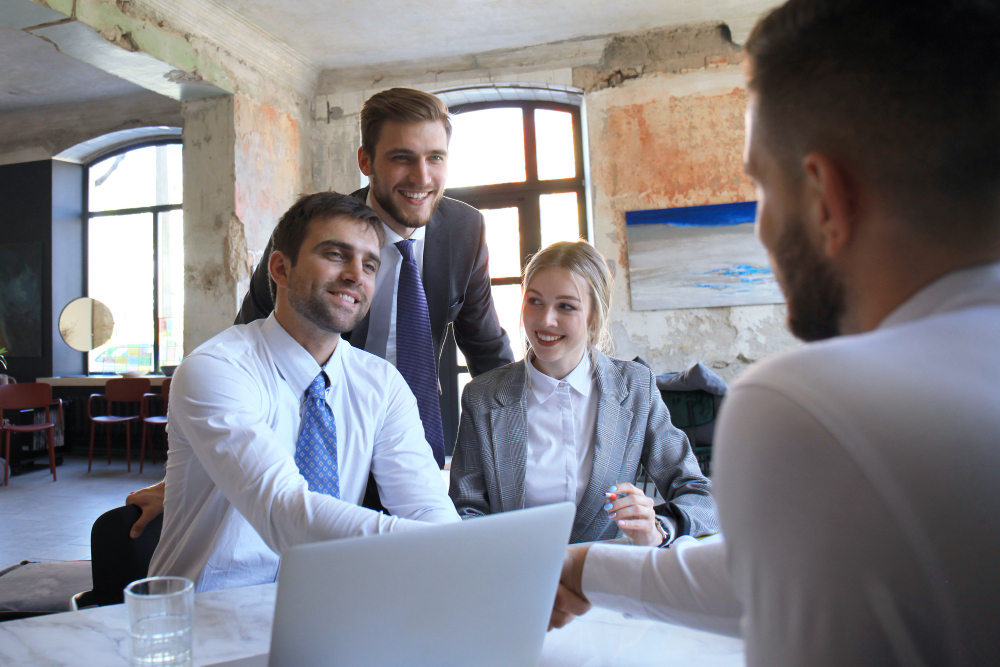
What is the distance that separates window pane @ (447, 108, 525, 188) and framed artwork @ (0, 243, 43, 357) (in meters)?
4.66

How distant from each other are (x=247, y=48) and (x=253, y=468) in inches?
179

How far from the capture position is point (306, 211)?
5.51 ft

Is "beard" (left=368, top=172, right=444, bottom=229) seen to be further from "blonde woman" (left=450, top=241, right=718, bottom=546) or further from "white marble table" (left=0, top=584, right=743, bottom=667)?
"white marble table" (left=0, top=584, right=743, bottom=667)

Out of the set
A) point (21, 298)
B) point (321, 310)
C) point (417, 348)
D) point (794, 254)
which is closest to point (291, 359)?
point (321, 310)

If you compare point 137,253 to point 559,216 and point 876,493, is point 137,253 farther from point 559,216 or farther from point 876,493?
point 876,493

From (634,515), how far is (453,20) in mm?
4375

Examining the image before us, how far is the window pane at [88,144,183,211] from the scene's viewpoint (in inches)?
278

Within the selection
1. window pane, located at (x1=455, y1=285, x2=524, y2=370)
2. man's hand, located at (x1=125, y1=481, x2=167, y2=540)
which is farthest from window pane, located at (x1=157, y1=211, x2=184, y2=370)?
man's hand, located at (x1=125, y1=481, x2=167, y2=540)

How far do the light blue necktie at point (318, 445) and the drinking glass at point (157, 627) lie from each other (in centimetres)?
55

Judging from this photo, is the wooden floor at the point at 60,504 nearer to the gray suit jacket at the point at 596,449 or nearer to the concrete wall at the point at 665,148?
the gray suit jacket at the point at 596,449

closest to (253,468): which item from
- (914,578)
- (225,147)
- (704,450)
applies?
(914,578)

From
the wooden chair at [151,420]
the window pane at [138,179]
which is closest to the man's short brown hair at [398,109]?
the wooden chair at [151,420]

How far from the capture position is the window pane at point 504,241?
5805mm

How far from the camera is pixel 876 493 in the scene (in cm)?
37
